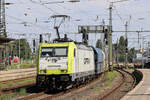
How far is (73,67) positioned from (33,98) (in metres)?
3.83

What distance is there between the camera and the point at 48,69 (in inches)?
674

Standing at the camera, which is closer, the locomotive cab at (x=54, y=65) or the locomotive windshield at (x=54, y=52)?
the locomotive cab at (x=54, y=65)

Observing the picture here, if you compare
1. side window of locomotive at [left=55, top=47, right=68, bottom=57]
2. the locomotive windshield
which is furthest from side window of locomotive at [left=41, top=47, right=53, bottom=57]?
side window of locomotive at [left=55, top=47, right=68, bottom=57]

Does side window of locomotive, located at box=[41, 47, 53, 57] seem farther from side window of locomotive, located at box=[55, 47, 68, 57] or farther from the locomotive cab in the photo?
side window of locomotive, located at box=[55, 47, 68, 57]

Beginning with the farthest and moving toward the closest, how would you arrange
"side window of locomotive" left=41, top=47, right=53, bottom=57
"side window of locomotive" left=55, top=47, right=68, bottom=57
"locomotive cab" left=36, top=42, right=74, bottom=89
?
"side window of locomotive" left=41, top=47, right=53, bottom=57
"side window of locomotive" left=55, top=47, right=68, bottom=57
"locomotive cab" left=36, top=42, right=74, bottom=89

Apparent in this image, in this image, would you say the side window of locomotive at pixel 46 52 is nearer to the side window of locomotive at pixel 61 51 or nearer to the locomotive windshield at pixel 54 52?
the locomotive windshield at pixel 54 52

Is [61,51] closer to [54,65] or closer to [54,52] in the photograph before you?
[54,52]

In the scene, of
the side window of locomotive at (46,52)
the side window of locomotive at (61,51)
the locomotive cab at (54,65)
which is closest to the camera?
the locomotive cab at (54,65)

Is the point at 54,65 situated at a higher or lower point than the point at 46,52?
lower

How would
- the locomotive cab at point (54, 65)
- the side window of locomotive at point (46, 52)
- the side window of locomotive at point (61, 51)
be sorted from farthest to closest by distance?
the side window of locomotive at point (46, 52)
the side window of locomotive at point (61, 51)
the locomotive cab at point (54, 65)

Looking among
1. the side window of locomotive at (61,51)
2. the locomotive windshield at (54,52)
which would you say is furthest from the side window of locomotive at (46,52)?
the side window of locomotive at (61,51)

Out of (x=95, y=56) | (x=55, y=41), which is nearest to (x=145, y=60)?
(x=95, y=56)

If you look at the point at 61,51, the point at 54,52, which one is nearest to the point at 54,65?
the point at 54,52

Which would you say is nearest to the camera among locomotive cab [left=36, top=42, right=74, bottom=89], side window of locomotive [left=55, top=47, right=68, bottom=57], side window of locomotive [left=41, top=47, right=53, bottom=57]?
locomotive cab [left=36, top=42, right=74, bottom=89]
